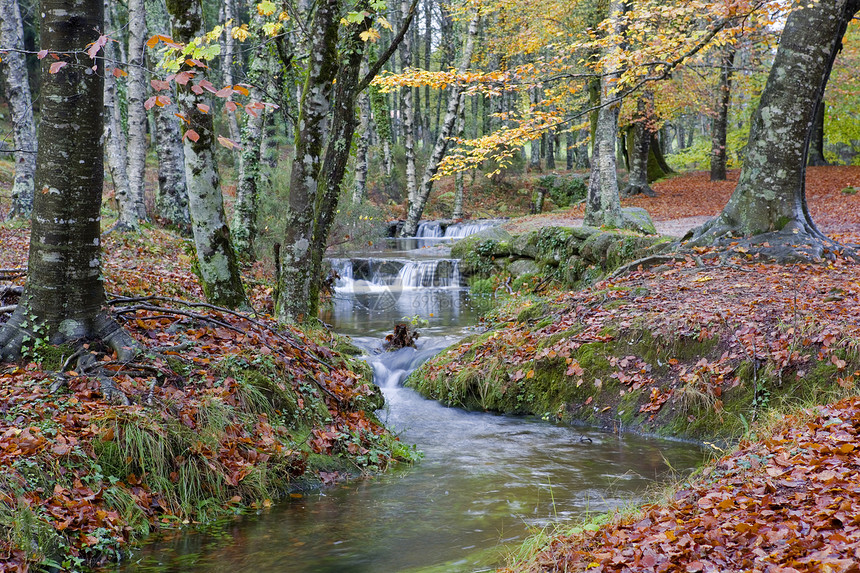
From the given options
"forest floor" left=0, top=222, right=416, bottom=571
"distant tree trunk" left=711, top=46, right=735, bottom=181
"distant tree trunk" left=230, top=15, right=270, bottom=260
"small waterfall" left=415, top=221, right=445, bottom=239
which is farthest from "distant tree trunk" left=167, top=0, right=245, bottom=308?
"distant tree trunk" left=711, top=46, right=735, bottom=181

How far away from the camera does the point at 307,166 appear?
26.1ft

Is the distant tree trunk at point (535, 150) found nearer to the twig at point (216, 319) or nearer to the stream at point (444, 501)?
the stream at point (444, 501)

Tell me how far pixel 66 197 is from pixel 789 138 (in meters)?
9.32

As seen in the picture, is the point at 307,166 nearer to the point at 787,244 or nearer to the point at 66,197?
the point at 66,197

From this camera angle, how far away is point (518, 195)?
3130 centimetres

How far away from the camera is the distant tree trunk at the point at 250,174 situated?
1297 cm

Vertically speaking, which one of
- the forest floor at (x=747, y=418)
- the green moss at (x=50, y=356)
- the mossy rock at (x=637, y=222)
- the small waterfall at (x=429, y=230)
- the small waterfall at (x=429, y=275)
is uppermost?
the small waterfall at (x=429, y=230)

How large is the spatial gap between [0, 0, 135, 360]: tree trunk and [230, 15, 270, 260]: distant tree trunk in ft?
25.8

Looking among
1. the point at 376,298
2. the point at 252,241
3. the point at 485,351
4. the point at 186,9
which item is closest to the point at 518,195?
the point at 376,298

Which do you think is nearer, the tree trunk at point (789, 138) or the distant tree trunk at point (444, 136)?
the tree trunk at point (789, 138)

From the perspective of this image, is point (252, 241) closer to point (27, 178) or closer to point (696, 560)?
point (27, 178)

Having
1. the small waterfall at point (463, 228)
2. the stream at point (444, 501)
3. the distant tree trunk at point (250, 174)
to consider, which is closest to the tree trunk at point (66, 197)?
the stream at point (444, 501)

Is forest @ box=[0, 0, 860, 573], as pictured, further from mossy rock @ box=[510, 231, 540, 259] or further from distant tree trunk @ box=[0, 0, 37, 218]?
distant tree trunk @ box=[0, 0, 37, 218]

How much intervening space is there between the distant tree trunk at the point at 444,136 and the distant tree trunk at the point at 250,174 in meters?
5.88
